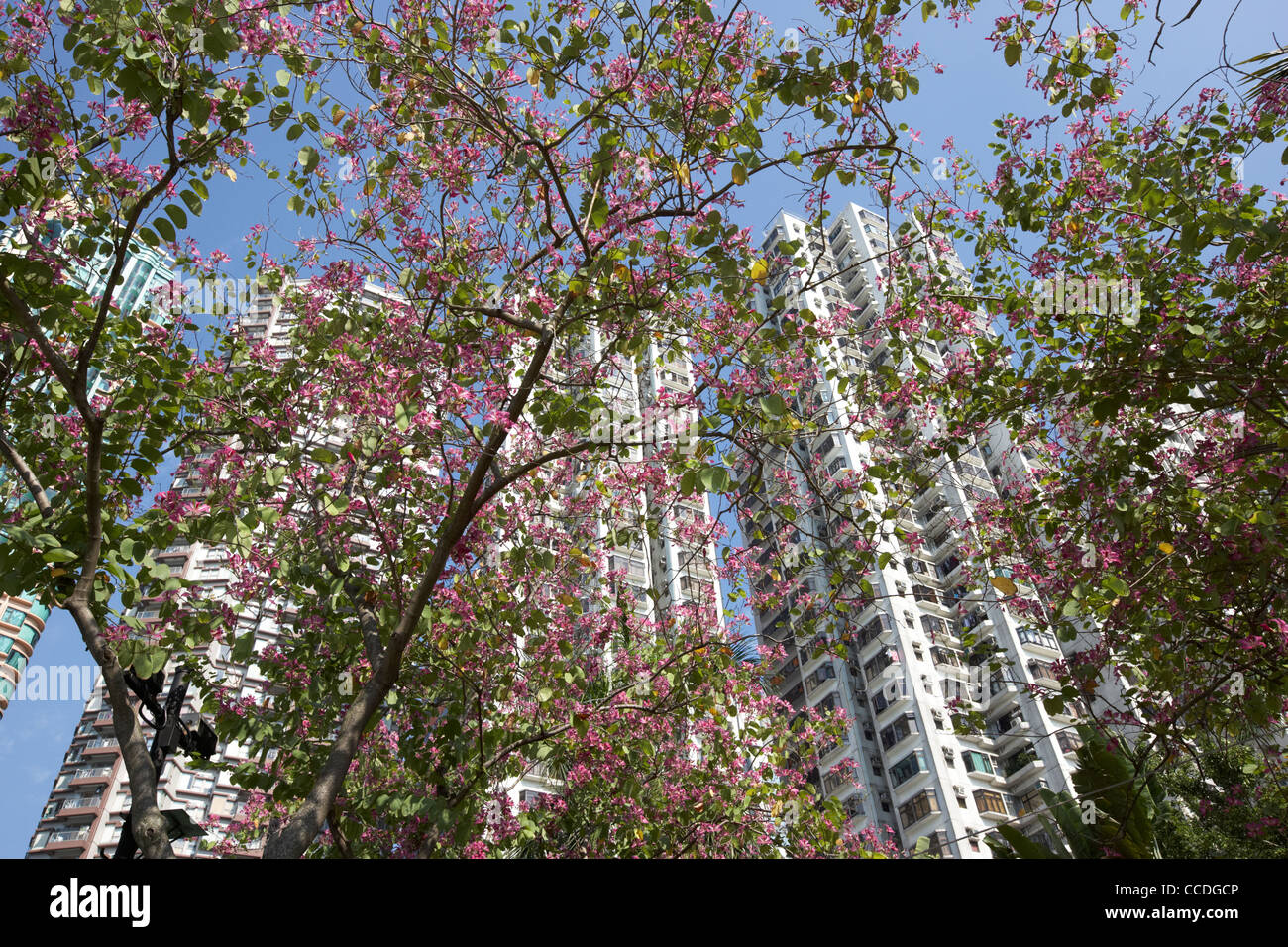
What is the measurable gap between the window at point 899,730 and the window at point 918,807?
2.46 metres

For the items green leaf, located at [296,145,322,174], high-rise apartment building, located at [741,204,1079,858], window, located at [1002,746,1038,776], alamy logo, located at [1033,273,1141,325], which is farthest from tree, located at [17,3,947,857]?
window, located at [1002,746,1038,776]

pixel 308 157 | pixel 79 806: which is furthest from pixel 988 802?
pixel 79 806

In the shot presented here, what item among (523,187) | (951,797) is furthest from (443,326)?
(951,797)

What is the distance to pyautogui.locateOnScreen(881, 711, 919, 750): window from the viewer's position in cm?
3400

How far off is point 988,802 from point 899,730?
170 inches

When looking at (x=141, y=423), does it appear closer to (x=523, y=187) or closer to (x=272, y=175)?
(x=272, y=175)

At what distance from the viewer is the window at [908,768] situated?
3309cm

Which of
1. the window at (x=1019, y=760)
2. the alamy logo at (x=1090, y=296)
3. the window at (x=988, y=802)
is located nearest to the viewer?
the alamy logo at (x=1090, y=296)

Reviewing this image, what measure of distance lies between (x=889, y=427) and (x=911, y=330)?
0.94 metres

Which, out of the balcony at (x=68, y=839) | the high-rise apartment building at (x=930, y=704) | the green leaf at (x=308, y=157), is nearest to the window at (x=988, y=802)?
the high-rise apartment building at (x=930, y=704)
